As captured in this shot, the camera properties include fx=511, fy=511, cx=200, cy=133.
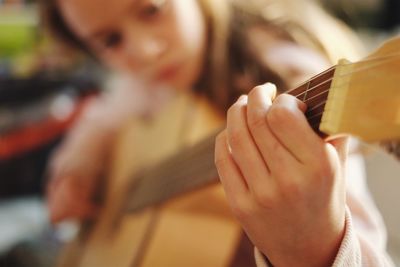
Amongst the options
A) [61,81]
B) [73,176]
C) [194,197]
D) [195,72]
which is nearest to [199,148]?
[194,197]

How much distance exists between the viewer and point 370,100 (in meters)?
0.27

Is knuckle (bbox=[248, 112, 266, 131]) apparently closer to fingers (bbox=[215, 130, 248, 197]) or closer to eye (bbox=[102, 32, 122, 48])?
fingers (bbox=[215, 130, 248, 197])

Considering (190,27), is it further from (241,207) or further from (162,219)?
(241,207)

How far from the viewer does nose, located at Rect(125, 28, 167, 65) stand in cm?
69

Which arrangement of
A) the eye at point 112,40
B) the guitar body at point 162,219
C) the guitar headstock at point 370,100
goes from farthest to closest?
the eye at point 112,40, the guitar body at point 162,219, the guitar headstock at point 370,100

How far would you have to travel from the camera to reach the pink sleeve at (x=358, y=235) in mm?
313

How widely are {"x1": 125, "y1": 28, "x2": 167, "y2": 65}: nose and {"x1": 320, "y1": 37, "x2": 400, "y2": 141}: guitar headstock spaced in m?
0.44

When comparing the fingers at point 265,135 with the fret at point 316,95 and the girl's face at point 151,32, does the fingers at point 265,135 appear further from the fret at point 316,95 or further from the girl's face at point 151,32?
the girl's face at point 151,32

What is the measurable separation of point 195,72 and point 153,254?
278 millimetres

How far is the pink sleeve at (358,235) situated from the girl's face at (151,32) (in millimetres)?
284

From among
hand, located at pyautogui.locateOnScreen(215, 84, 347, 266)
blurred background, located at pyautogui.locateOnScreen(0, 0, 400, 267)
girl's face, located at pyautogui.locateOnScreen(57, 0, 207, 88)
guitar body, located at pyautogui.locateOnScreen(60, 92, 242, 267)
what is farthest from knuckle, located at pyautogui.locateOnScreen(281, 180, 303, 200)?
blurred background, located at pyautogui.locateOnScreen(0, 0, 400, 267)

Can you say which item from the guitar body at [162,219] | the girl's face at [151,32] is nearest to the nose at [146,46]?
the girl's face at [151,32]

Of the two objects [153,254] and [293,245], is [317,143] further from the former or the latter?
[153,254]

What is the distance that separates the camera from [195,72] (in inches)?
30.1
